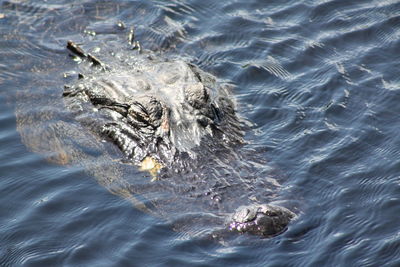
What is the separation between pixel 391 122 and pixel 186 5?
151 inches

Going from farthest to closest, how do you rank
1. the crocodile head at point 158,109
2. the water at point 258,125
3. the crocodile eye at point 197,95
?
the crocodile eye at point 197,95, the crocodile head at point 158,109, the water at point 258,125

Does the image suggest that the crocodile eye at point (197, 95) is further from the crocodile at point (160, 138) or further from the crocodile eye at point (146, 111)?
the crocodile eye at point (146, 111)

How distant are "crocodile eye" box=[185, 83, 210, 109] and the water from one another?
0.67m

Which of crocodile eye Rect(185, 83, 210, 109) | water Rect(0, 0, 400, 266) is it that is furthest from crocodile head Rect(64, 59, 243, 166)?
water Rect(0, 0, 400, 266)

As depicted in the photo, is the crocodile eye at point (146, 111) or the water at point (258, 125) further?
the crocodile eye at point (146, 111)

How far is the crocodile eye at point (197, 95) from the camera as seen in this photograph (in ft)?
22.9

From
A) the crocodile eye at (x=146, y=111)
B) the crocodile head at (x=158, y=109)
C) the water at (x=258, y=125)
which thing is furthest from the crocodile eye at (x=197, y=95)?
the water at (x=258, y=125)

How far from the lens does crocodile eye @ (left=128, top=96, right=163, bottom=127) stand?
6.77 meters

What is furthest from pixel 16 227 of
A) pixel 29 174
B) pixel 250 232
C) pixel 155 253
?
pixel 250 232

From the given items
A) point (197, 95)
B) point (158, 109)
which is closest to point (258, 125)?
point (197, 95)

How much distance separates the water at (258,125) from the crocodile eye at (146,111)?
24.2 inches

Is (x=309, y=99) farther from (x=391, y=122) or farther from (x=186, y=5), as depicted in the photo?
(x=186, y=5)

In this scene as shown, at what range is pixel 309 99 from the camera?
8094mm

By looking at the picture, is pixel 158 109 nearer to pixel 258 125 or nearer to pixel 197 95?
pixel 197 95
